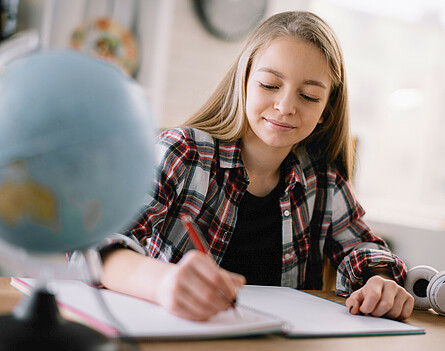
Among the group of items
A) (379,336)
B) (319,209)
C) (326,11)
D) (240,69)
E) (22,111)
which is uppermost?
(326,11)

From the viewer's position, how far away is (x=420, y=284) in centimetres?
111

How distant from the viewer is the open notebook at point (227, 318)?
24.3 inches

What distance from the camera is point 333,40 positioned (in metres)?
1.26

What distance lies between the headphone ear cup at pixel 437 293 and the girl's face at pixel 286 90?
1.45 feet

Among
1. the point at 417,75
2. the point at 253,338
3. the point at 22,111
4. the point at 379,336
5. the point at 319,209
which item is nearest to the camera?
the point at 22,111

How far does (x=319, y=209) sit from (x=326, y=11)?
Answer: 2319 millimetres

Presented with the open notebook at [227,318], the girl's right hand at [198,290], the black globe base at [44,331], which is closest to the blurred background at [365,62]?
the open notebook at [227,318]

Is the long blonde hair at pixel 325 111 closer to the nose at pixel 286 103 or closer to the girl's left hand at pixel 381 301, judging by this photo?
the nose at pixel 286 103

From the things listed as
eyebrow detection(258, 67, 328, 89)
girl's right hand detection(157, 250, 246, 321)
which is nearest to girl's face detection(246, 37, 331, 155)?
eyebrow detection(258, 67, 328, 89)

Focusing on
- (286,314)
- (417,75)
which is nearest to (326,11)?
(417,75)

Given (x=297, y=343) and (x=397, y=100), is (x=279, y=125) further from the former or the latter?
(x=397, y=100)

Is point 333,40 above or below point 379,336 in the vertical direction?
above

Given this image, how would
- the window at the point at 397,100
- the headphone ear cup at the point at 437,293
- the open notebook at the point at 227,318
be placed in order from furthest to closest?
1. the window at the point at 397,100
2. the headphone ear cup at the point at 437,293
3. the open notebook at the point at 227,318

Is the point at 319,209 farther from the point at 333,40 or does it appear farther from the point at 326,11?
the point at 326,11
